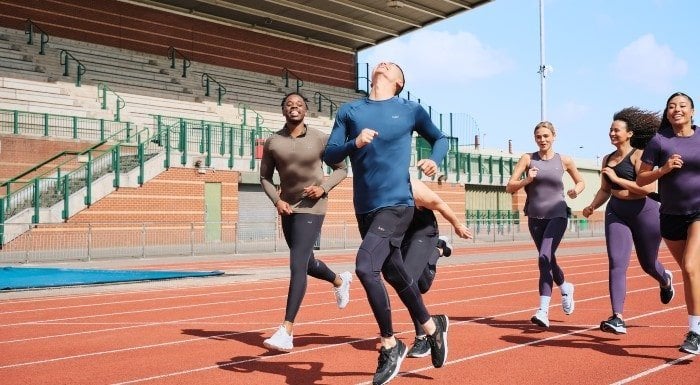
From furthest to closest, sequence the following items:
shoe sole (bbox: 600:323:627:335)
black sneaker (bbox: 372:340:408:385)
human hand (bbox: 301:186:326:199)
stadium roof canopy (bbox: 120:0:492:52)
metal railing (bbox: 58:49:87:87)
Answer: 1. stadium roof canopy (bbox: 120:0:492:52)
2. metal railing (bbox: 58:49:87:87)
3. shoe sole (bbox: 600:323:627:335)
4. human hand (bbox: 301:186:326:199)
5. black sneaker (bbox: 372:340:408:385)

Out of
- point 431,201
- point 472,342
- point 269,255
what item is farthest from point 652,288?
point 269,255

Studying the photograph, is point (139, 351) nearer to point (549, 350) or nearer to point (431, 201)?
point (431, 201)

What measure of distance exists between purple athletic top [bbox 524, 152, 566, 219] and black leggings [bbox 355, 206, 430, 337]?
320 cm

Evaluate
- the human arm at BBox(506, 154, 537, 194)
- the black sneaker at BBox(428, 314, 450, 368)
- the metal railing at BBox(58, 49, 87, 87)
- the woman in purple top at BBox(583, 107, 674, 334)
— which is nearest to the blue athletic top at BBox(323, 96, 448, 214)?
the black sneaker at BBox(428, 314, 450, 368)

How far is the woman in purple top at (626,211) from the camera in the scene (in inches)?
275

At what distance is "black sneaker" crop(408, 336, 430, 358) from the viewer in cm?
575

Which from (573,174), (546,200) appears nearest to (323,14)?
(573,174)

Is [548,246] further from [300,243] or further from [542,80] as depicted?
[542,80]

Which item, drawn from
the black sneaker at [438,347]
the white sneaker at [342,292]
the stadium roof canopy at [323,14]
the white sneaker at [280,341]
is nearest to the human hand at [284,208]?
the white sneaker at [280,341]

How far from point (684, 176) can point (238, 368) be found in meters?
3.87

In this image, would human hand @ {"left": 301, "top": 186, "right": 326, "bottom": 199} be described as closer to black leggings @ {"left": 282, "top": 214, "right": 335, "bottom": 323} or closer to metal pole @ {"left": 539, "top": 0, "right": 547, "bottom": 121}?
black leggings @ {"left": 282, "top": 214, "right": 335, "bottom": 323}

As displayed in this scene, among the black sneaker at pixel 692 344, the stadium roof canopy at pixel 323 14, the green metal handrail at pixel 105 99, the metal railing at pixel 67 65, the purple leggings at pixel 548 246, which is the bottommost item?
the black sneaker at pixel 692 344

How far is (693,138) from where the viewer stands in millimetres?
5992

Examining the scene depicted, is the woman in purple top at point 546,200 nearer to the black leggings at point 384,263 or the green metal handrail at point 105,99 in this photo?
the black leggings at point 384,263
